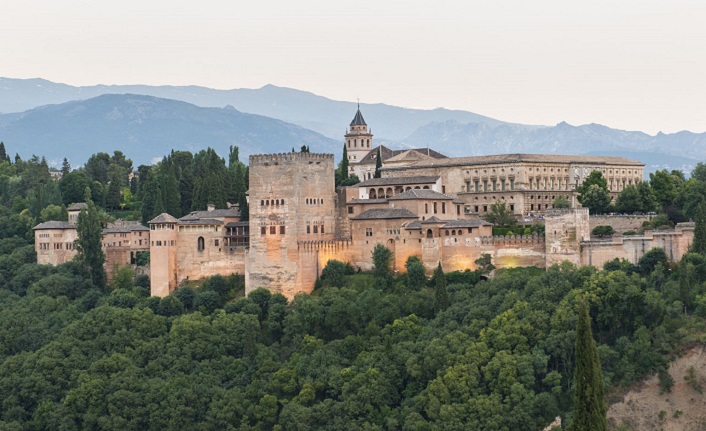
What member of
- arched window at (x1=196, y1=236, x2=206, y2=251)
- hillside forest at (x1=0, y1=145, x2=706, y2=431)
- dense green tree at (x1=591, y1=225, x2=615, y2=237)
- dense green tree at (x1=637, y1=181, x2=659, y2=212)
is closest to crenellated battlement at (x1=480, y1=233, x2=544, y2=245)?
hillside forest at (x1=0, y1=145, x2=706, y2=431)

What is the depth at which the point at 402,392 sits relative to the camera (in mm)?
53562

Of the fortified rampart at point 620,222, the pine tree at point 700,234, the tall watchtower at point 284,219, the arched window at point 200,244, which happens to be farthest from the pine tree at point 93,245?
the pine tree at point 700,234

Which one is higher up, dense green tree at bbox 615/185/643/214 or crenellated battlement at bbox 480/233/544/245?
dense green tree at bbox 615/185/643/214

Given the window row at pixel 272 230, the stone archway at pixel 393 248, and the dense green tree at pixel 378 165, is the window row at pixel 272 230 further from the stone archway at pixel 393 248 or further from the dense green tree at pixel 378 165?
the dense green tree at pixel 378 165

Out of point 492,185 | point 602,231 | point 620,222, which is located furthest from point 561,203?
point 602,231

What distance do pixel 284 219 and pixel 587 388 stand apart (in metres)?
27.2

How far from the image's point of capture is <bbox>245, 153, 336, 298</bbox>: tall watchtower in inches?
2522

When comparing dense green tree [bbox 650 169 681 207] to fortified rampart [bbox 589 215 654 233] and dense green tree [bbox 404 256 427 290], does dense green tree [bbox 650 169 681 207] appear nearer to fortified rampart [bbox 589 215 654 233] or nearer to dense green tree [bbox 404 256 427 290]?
fortified rampart [bbox 589 215 654 233]

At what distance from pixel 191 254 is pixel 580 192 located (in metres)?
26.3

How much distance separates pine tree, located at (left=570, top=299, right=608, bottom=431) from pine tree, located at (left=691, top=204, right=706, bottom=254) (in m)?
18.8

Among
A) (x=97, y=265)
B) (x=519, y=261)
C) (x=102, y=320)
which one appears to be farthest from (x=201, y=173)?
(x=519, y=261)

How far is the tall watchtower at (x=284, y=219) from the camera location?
6406 centimetres

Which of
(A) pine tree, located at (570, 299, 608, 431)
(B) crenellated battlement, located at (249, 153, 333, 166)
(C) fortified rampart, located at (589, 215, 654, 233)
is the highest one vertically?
(B) crenellated battlement, located at (249, 153, 333, 166)

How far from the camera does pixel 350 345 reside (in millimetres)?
57125
